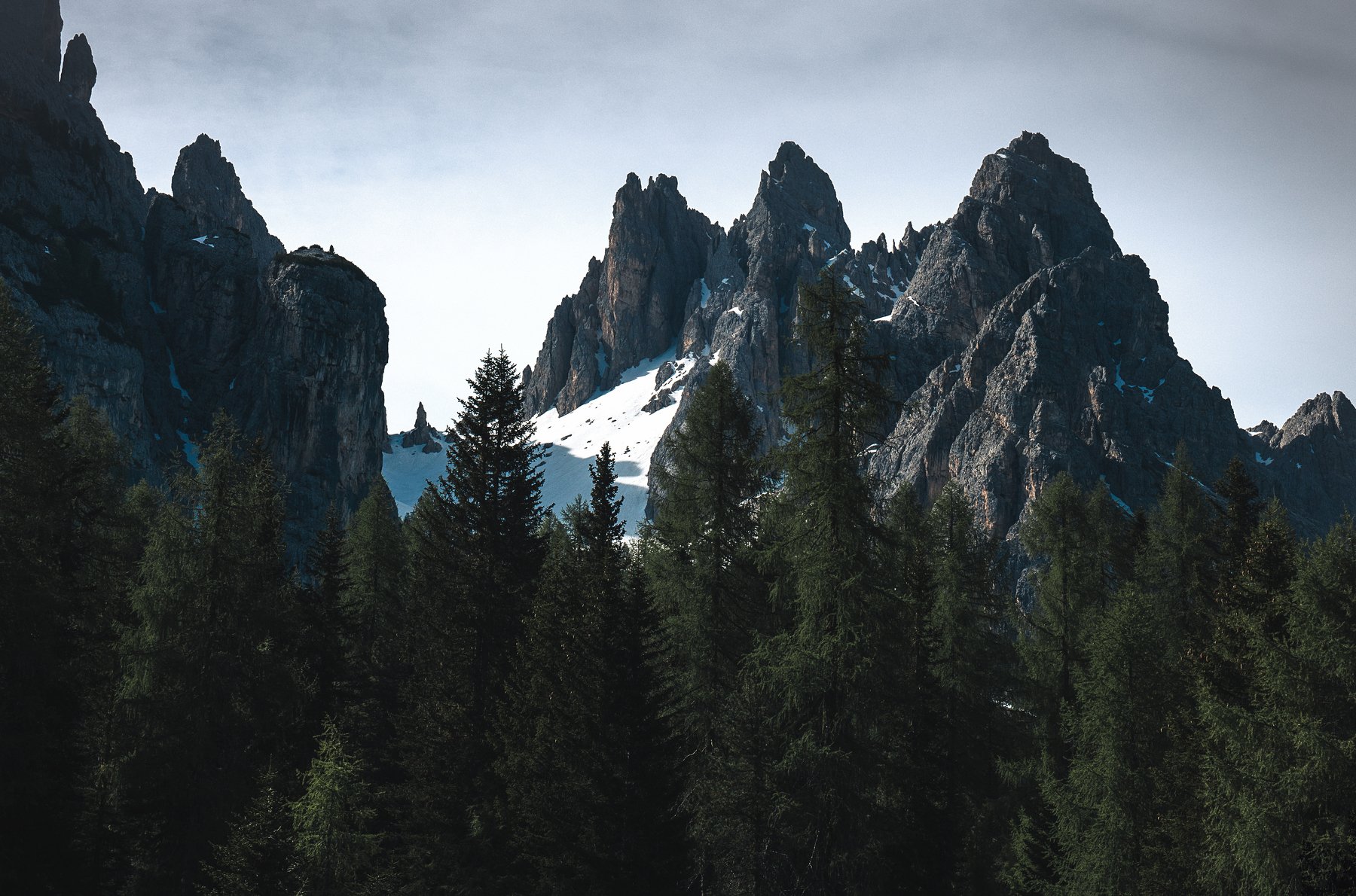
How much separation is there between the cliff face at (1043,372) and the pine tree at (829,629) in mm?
89665

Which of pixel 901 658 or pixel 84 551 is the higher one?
pixel 84 551

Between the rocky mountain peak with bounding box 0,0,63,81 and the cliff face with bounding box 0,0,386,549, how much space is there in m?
0.25

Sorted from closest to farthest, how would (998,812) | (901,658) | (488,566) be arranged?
1. (901,658)
2. (488,566)
3. (998,812)

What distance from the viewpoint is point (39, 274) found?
104 m

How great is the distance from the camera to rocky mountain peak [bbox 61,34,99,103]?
12962 cm

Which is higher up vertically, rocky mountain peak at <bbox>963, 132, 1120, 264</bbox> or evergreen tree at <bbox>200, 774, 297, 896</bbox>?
rocky mountain peak at <bbox>963, 132, 1120, 264</bbox>

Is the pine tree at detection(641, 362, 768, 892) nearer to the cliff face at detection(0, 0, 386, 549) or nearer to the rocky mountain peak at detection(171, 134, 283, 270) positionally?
the cliff face at detection(0, 0, 386, 549)

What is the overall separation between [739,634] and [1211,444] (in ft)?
460

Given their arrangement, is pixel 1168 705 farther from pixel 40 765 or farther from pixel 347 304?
pixel 347 304

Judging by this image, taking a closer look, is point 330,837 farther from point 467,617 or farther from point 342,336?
→ point 342,336

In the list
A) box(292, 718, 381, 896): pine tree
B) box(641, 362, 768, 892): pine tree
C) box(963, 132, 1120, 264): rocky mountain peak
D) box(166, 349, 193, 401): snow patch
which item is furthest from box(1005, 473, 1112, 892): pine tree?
box(963, 132, 1120, 264): rocky mountain peak

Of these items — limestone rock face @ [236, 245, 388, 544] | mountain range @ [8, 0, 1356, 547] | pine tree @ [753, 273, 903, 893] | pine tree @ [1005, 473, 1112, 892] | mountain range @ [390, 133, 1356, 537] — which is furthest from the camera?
mountain range @ [390, 133, 1356, 537]

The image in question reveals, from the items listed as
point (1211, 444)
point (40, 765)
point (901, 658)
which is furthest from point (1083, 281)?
Answer: point (40, 765)

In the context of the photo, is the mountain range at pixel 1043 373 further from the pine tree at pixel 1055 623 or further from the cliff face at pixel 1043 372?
the pine tree at pixel 1055 623
